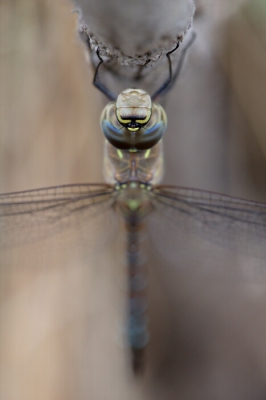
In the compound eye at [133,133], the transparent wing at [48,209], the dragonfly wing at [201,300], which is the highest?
the compound eye at [133,133]

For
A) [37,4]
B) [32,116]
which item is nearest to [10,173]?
[32,116]

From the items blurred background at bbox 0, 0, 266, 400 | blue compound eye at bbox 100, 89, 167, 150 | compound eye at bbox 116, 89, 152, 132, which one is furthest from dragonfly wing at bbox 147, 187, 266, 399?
compound eye at bbox 116, 89, 152, 132

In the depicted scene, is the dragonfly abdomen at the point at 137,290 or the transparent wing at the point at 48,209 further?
the dragonfly abdomen at the point at 137,290

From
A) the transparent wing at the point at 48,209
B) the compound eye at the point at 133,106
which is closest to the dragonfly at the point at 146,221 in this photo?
the transparent wing at the point at 48,209

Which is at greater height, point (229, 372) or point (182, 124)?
point (182, 124)

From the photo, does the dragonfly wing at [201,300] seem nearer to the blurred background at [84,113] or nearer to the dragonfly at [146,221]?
the dragonfly at [146,221]

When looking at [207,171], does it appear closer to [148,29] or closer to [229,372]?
[229,372]

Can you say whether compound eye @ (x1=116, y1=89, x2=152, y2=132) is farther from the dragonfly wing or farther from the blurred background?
the dragonfly wing
